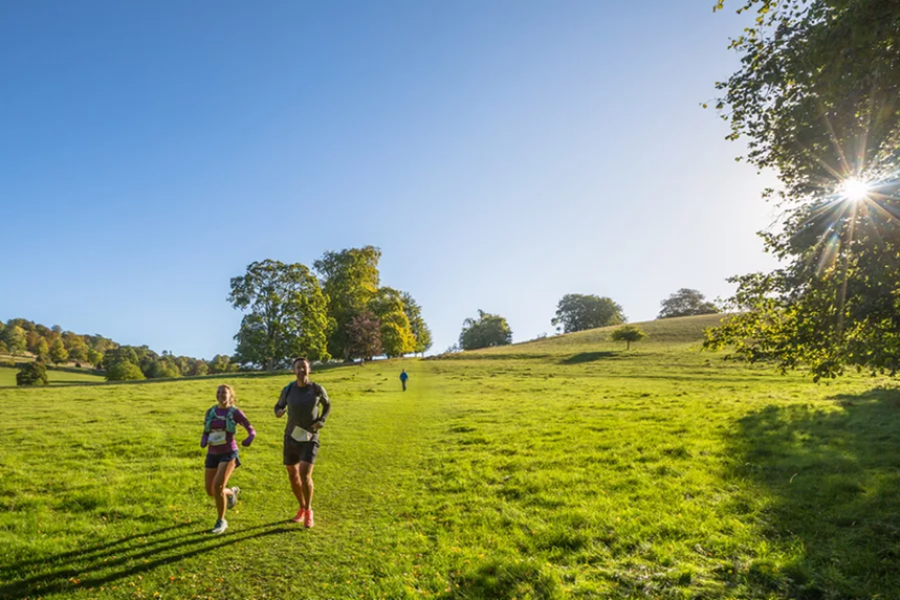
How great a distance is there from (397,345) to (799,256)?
189 ft

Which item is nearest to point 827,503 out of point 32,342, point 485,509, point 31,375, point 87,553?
point 485,509

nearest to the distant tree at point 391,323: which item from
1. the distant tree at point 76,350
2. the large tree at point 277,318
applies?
the large tree at point 277,318

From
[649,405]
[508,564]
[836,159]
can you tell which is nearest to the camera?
[508,564]

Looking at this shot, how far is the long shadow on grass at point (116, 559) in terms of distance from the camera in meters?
5.82

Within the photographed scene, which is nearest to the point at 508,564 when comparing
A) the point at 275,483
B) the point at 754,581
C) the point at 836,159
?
the point at 754,581

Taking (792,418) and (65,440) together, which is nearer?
(65,440)

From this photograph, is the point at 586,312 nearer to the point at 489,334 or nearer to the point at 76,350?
the point at 489,334

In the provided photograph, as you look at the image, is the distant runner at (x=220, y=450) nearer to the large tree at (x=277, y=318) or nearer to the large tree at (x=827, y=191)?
the large tree at (x=827, y=191)

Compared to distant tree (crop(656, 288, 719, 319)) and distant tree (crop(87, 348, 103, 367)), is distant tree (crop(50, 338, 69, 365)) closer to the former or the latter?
distant tree (crop(87, 348, 103, 367))

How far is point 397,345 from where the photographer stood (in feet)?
214

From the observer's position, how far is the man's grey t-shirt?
792 centimetres

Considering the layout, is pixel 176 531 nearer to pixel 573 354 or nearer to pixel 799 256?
pixel 799 256

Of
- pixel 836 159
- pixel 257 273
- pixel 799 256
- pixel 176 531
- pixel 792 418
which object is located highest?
pixel 257 273

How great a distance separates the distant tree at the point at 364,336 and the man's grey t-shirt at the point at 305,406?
A: 50.2 metres
